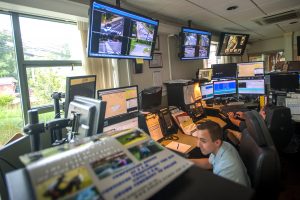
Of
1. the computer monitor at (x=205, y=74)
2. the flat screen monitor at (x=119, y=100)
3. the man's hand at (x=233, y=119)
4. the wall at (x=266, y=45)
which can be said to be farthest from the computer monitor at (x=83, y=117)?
the wall at (x=266, y=45)

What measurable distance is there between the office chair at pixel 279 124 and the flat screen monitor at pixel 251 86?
5.18 feet

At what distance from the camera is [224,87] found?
4.04m

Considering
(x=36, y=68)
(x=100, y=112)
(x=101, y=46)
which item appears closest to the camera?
(x=100, y=112)

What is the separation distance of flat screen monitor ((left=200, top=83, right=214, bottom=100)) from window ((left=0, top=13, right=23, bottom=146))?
Answer: 2686mm

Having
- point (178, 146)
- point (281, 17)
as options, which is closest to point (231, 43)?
point (281, 17)

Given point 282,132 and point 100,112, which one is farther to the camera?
point 282,132

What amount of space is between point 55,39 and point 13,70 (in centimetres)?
57

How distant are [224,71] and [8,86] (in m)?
3.67

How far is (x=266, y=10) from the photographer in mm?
3617

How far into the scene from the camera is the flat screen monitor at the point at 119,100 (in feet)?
6.12

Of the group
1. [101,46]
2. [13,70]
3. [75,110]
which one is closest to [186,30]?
[101,46]

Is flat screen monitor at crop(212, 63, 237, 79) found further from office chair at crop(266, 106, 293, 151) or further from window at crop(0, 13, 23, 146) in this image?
window at crop(0, 13, 23, 146)

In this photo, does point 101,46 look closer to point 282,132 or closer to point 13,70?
point 13,70

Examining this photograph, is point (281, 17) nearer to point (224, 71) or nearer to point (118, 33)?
point (224, 71)
